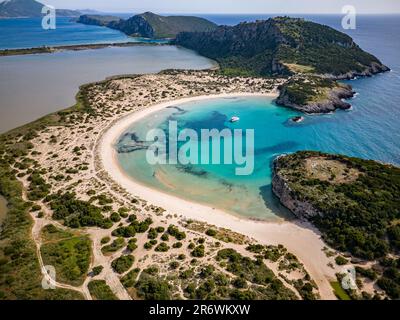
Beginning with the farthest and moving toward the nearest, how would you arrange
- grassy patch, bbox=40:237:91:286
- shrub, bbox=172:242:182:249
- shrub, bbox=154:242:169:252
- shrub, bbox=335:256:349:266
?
shrub, bbox=172:242:182:249, shrub, bbox=154:242:169:252, shrub, bbox=335:256:349:266, grassy patch, bbox=40:237:91:286

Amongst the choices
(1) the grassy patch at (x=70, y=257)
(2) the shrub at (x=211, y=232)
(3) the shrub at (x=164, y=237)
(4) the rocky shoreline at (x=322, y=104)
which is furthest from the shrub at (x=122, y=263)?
(4) the rocky shoreline at (x=322, y=104)

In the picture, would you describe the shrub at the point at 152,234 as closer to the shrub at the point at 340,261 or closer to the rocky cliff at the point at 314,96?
the shrub at the point at 340,261

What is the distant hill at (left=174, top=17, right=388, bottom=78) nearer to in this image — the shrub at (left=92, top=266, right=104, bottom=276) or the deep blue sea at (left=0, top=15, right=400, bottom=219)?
the deep blue sea at (left=0, top=15, right=400, bottom=219)

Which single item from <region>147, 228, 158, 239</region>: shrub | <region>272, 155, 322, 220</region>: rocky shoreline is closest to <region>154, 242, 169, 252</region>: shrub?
<region>147, 228, 158, 239</region>: shrub

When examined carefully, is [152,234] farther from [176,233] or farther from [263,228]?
[263,228]

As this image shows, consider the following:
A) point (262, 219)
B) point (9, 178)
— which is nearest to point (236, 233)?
point (262, 219)
